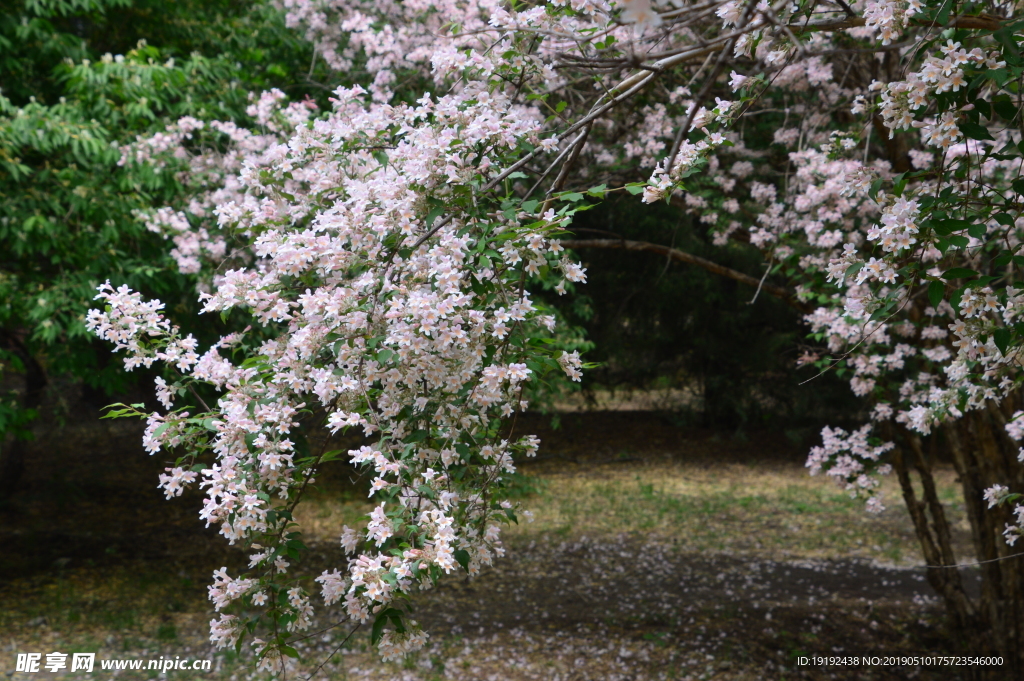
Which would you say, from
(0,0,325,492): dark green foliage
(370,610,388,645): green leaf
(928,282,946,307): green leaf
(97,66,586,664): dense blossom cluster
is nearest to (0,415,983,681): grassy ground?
(97,66,586,664): dense blossom cluster

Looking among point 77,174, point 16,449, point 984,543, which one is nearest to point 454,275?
point 77,174

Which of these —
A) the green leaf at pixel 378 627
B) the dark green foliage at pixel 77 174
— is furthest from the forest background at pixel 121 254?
the green leaf at pixel 378 627

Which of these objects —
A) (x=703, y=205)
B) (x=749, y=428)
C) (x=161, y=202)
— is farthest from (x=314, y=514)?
(x=749, y=428)

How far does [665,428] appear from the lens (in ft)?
40.4

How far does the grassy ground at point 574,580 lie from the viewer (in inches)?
180

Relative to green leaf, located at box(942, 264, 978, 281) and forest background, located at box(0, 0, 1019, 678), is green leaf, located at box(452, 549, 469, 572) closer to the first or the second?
forest background, located at box(0, 0, 1019, 678)

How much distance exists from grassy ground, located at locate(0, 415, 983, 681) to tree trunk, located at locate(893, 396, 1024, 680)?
15.8 inches

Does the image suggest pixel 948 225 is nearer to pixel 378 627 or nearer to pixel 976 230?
pixel 976 230

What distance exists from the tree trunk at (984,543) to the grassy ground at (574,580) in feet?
1.32

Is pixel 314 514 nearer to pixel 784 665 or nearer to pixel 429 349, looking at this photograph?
pixel 784 665

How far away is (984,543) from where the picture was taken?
423 cm

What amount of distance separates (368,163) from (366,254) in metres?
0.53

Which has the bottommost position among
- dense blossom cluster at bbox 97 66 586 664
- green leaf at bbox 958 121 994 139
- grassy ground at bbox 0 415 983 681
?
grassy ground at bbox 0 415 983 681

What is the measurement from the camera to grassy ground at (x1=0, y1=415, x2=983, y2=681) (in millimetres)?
4582
